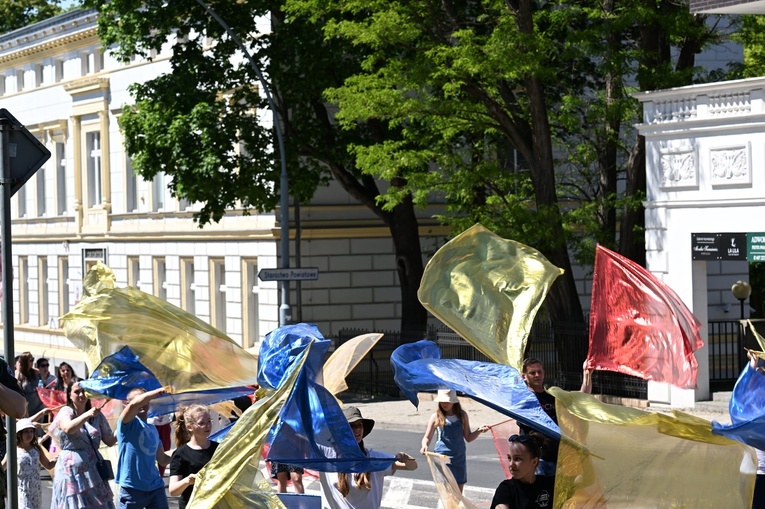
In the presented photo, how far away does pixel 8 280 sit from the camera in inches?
338

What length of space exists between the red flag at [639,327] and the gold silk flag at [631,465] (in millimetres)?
2431

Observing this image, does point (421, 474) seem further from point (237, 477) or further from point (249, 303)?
point (249, 303)

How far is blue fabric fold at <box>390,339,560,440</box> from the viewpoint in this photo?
8.39 m

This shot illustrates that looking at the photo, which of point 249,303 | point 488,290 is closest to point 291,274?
point 249,303

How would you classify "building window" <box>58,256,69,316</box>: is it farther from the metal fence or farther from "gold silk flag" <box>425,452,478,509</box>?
"gold silk flag" <box>425,452,478,509</box>

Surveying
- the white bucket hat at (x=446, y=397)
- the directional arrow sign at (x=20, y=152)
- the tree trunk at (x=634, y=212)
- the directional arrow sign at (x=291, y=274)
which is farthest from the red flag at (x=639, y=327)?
the tree trunk at (x=634, y=212)

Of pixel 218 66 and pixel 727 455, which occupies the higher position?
pixel 218 66

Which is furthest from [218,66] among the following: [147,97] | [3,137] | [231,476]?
[231,476]

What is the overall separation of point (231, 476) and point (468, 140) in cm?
2173

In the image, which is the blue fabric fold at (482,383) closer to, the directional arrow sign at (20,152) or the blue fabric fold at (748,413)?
the blue fabric fold at (748,413)

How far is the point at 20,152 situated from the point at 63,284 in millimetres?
37627

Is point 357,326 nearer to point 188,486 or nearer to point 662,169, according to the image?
point 662,169

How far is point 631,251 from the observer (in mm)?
25734

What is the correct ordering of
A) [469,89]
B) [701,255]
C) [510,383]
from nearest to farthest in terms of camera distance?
[510,383], [701,255], [469,89]
